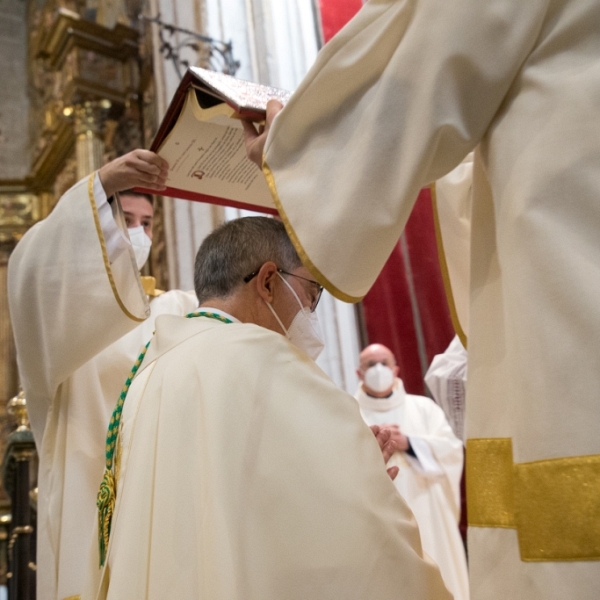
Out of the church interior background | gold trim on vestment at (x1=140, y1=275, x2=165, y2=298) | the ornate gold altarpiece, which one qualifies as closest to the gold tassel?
gold trim on vestment at (x1=140, y1=275, x2=165, y2=298)

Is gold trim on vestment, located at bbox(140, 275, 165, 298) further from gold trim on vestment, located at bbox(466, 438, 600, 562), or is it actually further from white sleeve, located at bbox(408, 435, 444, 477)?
gold trim on vestment, located at bbox(466, 438, 600, 562)

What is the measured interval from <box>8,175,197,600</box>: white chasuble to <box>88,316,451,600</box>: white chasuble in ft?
2.37

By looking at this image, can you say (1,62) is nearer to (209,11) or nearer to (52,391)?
(209,11)

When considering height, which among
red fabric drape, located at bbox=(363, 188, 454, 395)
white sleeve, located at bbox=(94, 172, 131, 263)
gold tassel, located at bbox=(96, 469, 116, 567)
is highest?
red fabric drape, located at bbox=(363, 188, 454, 395)

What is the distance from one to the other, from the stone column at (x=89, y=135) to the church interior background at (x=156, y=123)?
0.01 metres

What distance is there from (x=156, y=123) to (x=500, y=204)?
609 centimetres

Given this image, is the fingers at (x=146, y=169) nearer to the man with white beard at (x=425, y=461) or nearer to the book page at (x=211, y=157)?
the book page at (x=211, y=157)

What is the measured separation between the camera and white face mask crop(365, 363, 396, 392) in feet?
15.8

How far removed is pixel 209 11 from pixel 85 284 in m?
4.36

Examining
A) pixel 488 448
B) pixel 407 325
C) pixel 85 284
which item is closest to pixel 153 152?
pixel 85 284

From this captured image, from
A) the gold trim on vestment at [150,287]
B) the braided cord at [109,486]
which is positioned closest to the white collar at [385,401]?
the gold trim on vestment at [150,287]

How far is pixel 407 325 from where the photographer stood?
19.0 ft

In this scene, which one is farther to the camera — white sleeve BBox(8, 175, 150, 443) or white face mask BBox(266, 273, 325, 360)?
white sleeve BBox(8, 175, 150, 443)

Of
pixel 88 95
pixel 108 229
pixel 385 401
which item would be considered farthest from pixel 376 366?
pixel 88 95
